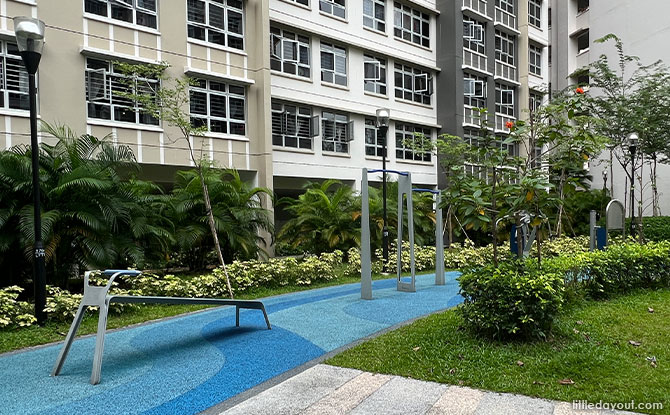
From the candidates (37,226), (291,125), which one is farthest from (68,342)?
(291,125)

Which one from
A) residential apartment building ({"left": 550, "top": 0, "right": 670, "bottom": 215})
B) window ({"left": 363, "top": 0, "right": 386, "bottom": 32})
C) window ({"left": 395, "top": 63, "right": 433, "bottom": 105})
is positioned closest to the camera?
window ({"left": 363, "top": 0, "right": 386, "bottom": 32})

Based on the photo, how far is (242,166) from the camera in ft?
59.7

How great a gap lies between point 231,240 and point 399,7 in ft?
53.7

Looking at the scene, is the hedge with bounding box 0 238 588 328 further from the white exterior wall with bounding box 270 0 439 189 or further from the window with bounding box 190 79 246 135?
the window with bounding box 190 79 246 135

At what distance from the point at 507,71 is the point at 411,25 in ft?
25.6

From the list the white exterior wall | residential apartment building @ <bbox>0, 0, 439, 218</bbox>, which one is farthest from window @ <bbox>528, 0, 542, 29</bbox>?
residential apartment building @ <bbox>0, 0, 439, 218</bbox>

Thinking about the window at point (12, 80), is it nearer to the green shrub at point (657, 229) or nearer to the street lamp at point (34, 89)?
the street lamp at point (34, 89)

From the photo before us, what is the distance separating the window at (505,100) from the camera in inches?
1150

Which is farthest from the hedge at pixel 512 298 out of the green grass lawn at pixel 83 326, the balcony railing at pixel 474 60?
the balcony railing at pixel 474 60

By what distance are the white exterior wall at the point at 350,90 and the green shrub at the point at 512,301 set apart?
14.5m

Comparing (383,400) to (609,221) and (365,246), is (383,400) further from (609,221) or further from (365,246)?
(609,221)

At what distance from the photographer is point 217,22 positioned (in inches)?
696

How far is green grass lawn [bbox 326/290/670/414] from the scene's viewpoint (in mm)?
4324

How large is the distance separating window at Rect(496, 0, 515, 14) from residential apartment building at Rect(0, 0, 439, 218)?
5.59m
